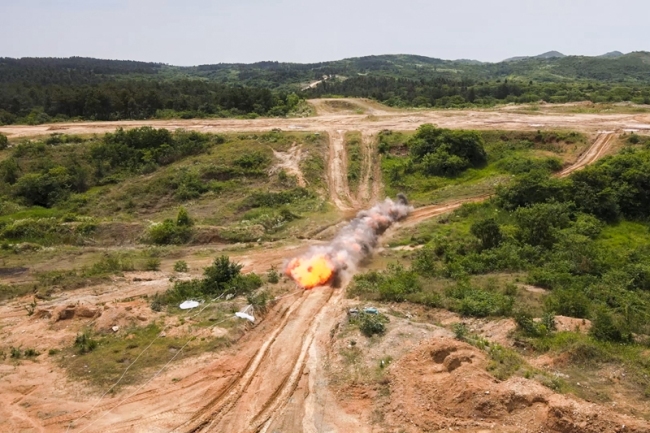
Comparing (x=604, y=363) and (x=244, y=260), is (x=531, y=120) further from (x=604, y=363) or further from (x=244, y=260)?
(x=604, y=363)

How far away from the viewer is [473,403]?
41.7 feet

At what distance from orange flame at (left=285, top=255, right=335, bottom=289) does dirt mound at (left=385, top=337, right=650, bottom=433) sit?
841cm

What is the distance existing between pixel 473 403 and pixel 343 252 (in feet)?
44.5

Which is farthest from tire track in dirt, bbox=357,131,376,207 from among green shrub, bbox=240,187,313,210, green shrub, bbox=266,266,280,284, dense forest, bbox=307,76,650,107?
dense forest, bbox=307,76,650,107

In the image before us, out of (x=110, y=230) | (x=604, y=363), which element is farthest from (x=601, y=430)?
(x=110, y=230)

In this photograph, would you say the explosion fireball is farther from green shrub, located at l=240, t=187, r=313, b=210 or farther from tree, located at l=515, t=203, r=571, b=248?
tree, located at l=515, t=203, r=571, b=248

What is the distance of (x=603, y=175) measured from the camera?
105 ft

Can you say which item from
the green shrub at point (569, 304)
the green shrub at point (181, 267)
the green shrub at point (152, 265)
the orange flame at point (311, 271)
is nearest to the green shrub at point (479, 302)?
the green shrub at point (569, 304)

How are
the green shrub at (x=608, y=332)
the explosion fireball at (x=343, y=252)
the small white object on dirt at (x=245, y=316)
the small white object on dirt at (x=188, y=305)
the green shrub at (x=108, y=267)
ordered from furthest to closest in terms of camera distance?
the green shrub at (x=108, y=267) < the explosion fireball at (x=343, y=252) < the small white object on dirt at (x=188, y=305) < the small white object on dirt at (x=245, y=316) < the green shrub at (x=608, y=332)

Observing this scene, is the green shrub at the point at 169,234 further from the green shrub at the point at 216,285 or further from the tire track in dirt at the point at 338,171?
the tire track in dirt at the point at 338,171

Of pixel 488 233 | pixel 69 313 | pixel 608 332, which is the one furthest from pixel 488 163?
pixel 69 313

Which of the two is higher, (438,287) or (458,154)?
(458,154)

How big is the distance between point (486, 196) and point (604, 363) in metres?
22.4

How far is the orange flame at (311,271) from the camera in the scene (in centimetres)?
2286
